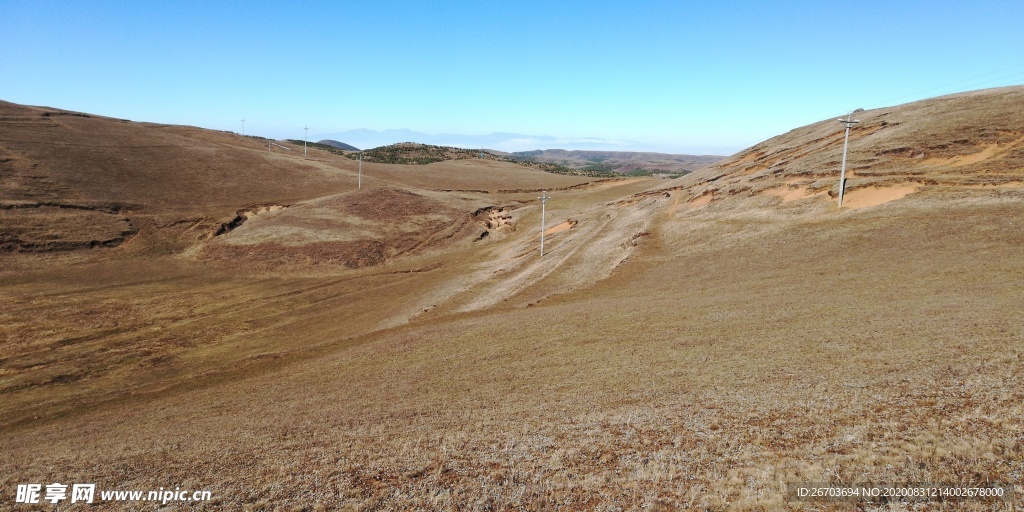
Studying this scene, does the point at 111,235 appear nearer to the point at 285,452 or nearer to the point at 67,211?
the point at 67,211

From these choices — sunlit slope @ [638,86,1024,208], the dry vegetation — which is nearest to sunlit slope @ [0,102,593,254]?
the dry vegetation

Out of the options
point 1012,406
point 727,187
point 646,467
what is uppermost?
point 727,187

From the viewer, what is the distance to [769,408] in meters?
12.9

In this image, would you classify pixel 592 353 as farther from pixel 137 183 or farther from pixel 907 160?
pixel 137 183

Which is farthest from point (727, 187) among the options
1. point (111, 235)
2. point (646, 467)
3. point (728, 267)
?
point (111, 235)

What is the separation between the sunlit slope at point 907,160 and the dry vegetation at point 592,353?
33cm

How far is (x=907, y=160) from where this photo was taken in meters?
42.0

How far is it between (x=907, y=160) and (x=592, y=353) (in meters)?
39.5

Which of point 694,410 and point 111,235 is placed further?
point 111,235

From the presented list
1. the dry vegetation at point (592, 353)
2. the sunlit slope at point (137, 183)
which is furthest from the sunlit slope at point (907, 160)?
the sunlit slope at point (137, 183)

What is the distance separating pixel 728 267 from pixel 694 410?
21.6m

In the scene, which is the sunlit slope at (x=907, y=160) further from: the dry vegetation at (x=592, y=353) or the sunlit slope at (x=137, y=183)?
the sunlit slope at (x=137, y=183)

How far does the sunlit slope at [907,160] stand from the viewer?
1457 inches

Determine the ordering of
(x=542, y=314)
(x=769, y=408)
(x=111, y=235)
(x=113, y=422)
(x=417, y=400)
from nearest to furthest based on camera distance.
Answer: (x=769, y=408) < (x=417, y=400) < (x=113, y=422) < (x=542, y=314) < (x=111, y=235)
